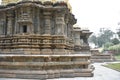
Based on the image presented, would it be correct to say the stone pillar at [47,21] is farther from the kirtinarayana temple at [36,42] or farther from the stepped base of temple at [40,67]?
the stepped base of temple at [40,67]

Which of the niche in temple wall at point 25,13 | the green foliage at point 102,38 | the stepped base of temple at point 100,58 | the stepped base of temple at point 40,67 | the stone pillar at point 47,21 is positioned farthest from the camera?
the green foliage at point 102,38

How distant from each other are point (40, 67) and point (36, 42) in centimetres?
247

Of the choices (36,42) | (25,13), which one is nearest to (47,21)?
(25,13)

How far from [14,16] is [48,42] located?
2719 millimetres

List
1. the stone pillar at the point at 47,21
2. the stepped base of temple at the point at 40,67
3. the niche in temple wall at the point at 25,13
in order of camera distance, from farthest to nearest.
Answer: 1. the stone pillar at the point at 47,21
2. the niche in temple wall at the point at 25,13
3. the stepped base of temple at the point at 40,67

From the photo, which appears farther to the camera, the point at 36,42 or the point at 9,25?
the point at 9,25

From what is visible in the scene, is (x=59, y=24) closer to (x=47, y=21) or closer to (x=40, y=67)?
(x=47, y=21)

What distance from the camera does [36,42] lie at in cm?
1046

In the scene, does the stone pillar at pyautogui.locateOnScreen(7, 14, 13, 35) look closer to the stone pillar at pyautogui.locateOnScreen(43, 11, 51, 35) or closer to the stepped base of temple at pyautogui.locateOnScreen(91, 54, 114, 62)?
the stone pillar at pyautogui.locateOnScreen(43, 11, 51, 35)

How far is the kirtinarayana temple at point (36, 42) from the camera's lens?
827cm

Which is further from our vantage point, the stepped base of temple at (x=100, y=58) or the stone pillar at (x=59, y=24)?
the stepped base of temple at (x=100, y=58)

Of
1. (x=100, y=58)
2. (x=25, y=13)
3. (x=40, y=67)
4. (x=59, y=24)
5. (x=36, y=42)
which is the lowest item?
(x=100, y=58)

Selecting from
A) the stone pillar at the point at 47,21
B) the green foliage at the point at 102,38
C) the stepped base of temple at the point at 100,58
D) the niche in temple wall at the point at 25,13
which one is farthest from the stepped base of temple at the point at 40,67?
the green foliage at the point at 102,38

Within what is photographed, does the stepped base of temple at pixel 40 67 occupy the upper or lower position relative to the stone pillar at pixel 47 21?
lower
